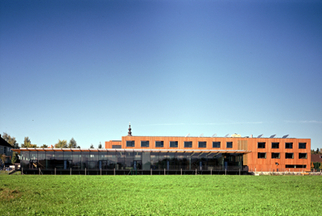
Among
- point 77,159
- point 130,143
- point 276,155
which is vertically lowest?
point 276,155

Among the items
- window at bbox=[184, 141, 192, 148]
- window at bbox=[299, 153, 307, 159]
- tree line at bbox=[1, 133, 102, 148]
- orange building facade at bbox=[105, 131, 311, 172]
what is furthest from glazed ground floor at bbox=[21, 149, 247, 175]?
tree line at bbox=[1, 133, 102, 148]

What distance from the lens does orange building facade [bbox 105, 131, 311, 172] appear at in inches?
2532

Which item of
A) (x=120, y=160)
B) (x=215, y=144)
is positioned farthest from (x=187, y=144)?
(x=120, y=160)

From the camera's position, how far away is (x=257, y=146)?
64688 mm

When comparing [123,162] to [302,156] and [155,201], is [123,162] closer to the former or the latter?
[155,201]

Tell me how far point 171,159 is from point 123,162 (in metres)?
8.28

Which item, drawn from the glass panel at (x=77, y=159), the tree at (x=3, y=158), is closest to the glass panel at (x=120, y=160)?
the glass panel at (x=77, y=159)

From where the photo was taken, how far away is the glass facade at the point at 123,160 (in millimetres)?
52500

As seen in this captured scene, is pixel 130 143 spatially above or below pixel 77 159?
above

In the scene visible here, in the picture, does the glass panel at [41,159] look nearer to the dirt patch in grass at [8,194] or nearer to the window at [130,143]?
the window at [130,143]

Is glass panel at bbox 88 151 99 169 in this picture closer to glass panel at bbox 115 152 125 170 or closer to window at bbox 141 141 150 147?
glass panel at bbox 115 152 125 170

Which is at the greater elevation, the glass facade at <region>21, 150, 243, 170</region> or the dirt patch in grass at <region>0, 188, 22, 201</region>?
the dirt patch in grass at <region>0, 188, 22, 201</region>

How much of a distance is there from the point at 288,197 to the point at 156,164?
30463 millimetres

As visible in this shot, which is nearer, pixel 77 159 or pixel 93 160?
pixel 77 159
